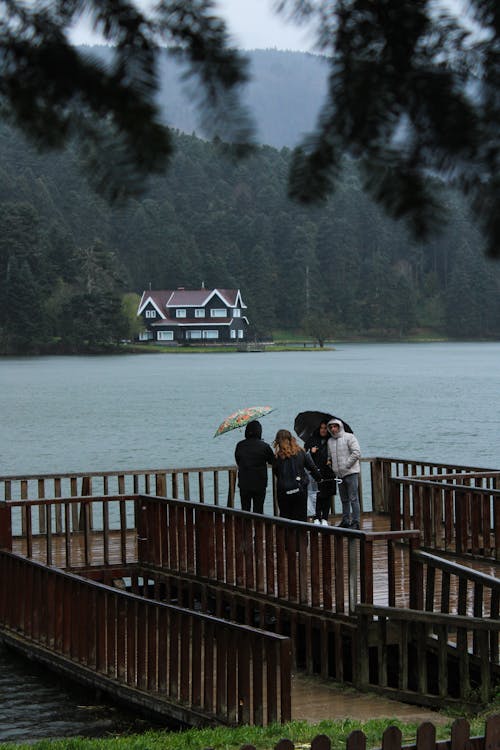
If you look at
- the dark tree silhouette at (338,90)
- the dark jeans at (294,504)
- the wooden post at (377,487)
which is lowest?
the wooden post at (377,487)

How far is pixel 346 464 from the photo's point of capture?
1404cm

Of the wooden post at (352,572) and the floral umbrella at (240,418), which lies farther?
the floral umbrella at (240,418)

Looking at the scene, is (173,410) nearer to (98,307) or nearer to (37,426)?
(37,426)

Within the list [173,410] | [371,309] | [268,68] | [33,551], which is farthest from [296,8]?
[371,309]

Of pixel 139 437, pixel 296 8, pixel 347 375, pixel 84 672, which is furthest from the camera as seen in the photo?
pixel 347 375

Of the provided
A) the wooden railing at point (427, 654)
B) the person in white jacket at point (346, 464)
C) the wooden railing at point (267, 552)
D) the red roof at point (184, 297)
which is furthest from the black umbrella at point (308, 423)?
the red roof at point (184, 297)

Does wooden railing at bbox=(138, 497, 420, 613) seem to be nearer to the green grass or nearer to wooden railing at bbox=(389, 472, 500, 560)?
wooden railing at bbox=(389, 472, 500, 560)

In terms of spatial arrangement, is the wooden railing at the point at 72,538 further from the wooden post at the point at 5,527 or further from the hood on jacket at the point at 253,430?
the hood on jacket at the point at 253,430

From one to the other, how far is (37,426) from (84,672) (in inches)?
2322

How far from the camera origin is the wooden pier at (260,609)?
8559mm

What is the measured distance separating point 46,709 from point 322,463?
15.3 ft

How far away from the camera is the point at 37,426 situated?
68.5m

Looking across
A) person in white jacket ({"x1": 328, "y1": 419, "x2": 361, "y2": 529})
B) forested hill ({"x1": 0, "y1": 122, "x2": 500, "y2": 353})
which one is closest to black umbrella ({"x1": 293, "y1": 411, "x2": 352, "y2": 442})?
person in white jacket ({"x1": 328, "y1": 419, "x2": 361, "y2": 529})

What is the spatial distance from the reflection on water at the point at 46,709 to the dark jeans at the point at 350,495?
4.10 meters
